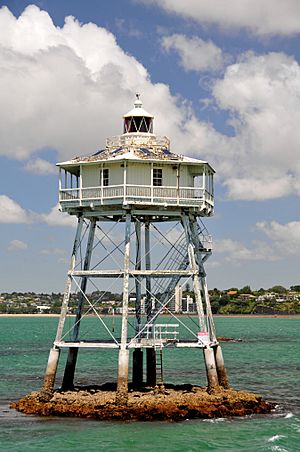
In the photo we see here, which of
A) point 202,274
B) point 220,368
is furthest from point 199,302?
point 220,368

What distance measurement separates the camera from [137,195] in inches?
1451

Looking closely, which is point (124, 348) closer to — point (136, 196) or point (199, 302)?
point (199, 302)

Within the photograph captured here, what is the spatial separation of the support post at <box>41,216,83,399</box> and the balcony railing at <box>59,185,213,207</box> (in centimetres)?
114

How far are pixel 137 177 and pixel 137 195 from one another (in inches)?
38.9

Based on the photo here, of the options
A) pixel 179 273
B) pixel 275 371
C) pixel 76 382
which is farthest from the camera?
pixel 275 371

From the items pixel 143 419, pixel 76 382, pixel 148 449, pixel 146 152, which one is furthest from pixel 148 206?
pixel 76 382

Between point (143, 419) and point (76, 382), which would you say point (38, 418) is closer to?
point (143, 419)

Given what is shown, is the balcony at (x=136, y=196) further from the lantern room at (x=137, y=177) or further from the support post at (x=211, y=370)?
the support post at (x=211, y=370)

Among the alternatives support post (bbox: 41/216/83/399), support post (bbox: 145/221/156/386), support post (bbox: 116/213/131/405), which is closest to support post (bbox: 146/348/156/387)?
support post (bbox: 145/221/156/386)

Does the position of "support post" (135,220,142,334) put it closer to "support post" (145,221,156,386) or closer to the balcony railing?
"support post" (145,221,156,386)

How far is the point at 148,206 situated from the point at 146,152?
2563mm

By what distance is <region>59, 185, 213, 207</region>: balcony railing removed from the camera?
121 ft

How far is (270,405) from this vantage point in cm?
3706

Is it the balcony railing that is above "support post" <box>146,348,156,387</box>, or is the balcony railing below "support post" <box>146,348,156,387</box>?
above
